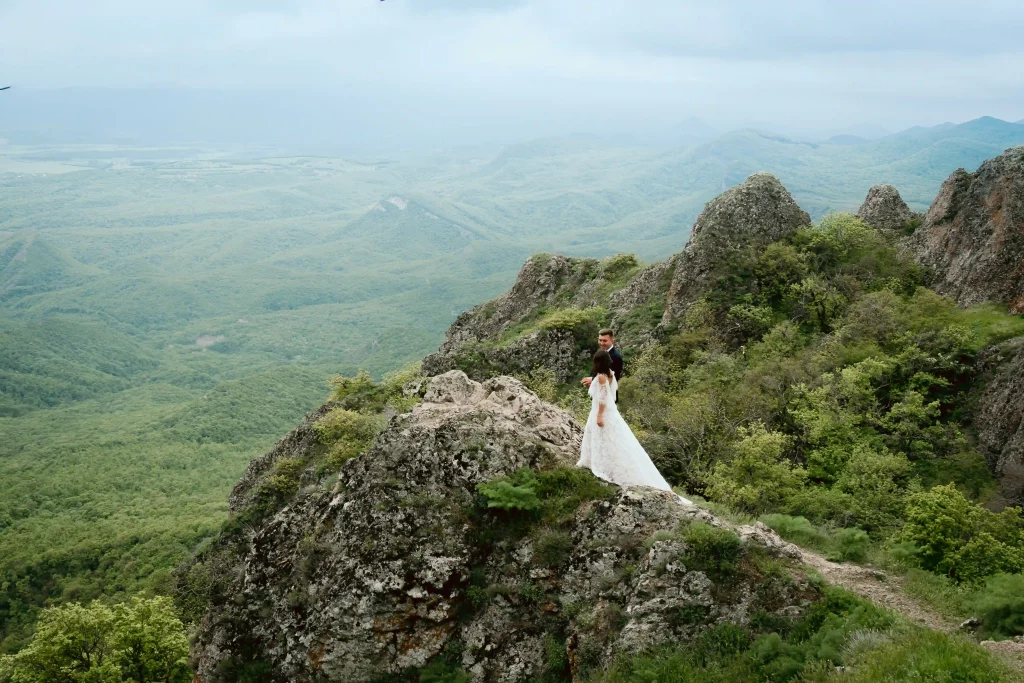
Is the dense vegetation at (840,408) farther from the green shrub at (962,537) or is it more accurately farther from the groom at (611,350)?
the groom at (611,350)

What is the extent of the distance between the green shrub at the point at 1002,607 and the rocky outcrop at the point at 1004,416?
22.0 feet

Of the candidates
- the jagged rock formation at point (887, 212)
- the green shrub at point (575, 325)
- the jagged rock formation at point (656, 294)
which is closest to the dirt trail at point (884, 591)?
the jagged rock formation at point (656, 294)

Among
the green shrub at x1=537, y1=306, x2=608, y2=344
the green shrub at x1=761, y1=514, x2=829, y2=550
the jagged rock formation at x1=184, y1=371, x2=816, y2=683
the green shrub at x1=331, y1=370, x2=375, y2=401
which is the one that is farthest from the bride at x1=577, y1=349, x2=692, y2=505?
the green shrub at x1=537, y1=306, x2=608, y2=344

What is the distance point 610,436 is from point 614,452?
37 centimetres

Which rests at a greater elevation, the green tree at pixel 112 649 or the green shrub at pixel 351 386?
the green shrub at pixel 351 386

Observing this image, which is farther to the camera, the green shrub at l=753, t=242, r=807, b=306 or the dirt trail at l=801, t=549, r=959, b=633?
the green shrub at l=753, t=242, r=807, b=306

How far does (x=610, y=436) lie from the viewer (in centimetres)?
1420

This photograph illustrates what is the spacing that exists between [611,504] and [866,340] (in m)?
18.5

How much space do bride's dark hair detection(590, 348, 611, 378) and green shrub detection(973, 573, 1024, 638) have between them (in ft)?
24.5

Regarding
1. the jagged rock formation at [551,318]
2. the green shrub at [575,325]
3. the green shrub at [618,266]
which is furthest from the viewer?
the green shrub at [618,266]

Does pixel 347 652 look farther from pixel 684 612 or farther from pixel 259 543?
pixel 684 612

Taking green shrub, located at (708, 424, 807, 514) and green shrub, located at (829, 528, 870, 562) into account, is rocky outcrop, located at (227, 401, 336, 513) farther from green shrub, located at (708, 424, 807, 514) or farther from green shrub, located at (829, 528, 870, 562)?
green shrub, located at (829, 528, 870, 562)

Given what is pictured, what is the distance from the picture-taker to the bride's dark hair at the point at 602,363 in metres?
13.8

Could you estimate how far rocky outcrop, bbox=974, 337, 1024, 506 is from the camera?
18.0 m
